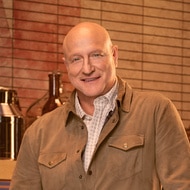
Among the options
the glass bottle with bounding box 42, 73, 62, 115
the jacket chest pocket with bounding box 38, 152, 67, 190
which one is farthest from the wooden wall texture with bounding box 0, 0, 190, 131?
the jacket chest pocket with bounding box 38, 152, 67, 190

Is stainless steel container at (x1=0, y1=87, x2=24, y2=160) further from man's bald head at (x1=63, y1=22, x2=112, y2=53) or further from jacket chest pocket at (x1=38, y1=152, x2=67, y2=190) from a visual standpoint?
man's bald head at (x1=63, y1=22, x2=112, y2=53)

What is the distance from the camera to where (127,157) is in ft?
6.83

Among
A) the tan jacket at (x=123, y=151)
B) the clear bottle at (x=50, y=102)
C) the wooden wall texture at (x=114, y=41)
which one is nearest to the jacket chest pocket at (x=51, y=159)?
the tan jacket at (x=123, y=151)

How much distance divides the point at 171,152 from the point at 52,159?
1.38ft

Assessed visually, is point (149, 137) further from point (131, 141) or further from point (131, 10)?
point (131, 10)

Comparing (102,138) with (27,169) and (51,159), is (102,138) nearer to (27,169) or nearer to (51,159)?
(51,159)

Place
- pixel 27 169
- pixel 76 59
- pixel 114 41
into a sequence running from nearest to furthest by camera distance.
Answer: pixel 76 59 → pixel 27 169 → pixel 114 41

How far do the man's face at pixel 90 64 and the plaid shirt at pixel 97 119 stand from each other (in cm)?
3

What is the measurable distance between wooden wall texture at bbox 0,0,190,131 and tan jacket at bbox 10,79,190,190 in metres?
1.10

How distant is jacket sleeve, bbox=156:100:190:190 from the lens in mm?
2021

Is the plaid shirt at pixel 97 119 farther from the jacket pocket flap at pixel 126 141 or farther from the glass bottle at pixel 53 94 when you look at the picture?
the glass bottle at pixel 53 94

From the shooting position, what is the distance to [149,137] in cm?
210

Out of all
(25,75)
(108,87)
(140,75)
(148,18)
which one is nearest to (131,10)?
(148,18)

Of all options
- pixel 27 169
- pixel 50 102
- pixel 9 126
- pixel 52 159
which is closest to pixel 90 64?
pixel 52 159
